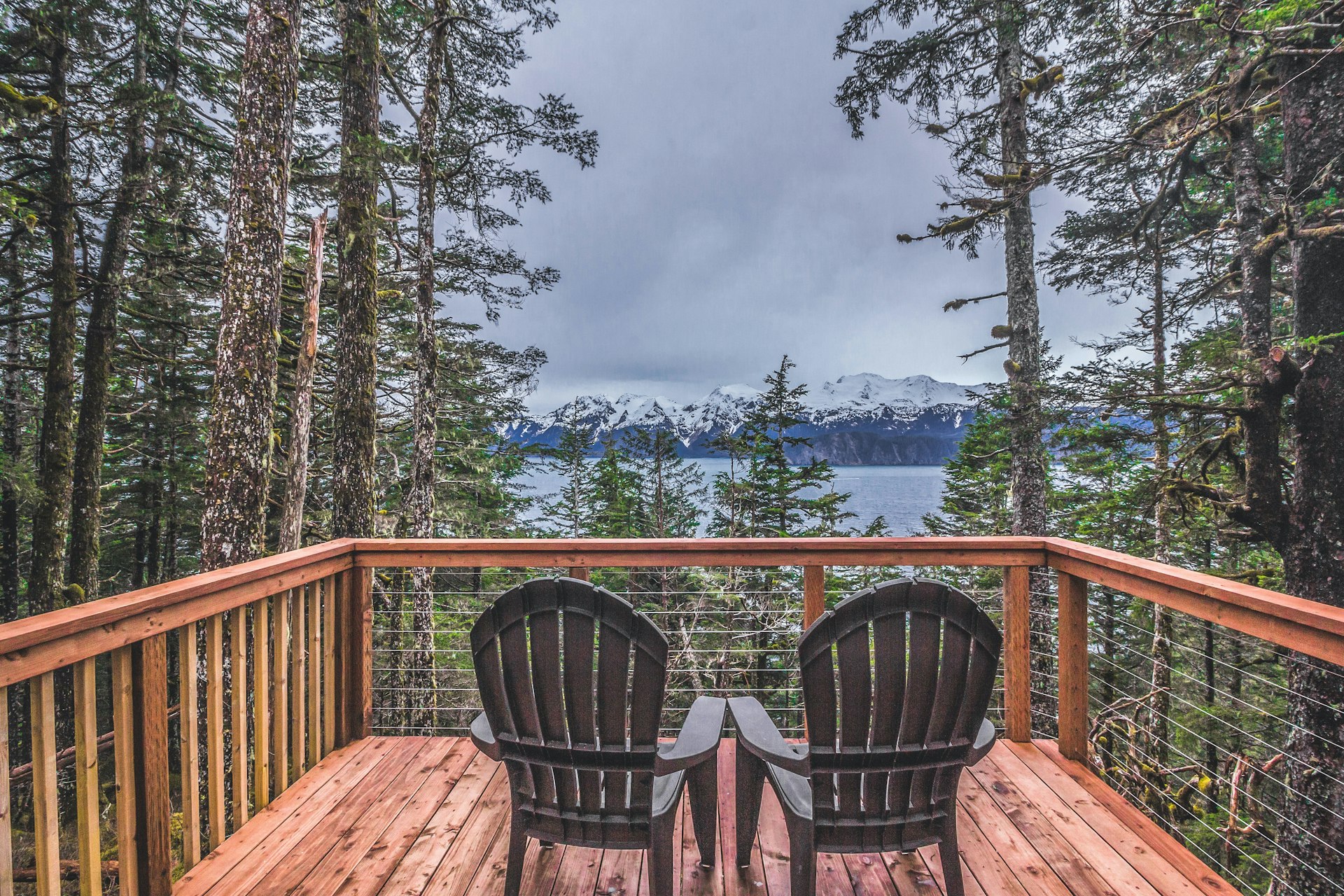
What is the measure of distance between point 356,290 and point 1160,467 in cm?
934

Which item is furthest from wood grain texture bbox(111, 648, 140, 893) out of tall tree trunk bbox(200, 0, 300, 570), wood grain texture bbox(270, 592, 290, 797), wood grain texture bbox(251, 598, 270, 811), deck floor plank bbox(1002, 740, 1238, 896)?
deck floor plank bbox(1002, 740, 1238, 896)

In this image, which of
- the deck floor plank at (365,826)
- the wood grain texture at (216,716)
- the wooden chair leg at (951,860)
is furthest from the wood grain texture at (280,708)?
the wooden chair leg at (951,860)

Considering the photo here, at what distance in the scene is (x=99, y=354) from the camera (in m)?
7.45

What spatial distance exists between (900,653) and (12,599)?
15449 mm

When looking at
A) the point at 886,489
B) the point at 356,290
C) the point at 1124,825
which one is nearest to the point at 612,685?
the point at 1124,825

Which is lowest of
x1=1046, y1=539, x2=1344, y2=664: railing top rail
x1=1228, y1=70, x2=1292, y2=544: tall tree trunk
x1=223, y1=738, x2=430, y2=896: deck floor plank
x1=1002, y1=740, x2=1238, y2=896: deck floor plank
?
x1=1002, y1=740, x2=1238, y2=896: deck floor plank

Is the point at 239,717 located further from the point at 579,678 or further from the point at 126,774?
the point at 579,678

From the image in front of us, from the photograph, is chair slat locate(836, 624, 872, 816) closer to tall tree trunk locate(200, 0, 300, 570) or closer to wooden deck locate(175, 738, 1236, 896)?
wooden deck locate(175, 738, 1236, 896)

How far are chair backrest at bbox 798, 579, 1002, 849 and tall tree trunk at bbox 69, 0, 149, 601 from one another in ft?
30.9

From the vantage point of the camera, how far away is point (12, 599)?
10.2 meters

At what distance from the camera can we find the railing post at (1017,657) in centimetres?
278

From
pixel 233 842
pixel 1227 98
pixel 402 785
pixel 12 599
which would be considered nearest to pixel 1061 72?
pixel 1227 98

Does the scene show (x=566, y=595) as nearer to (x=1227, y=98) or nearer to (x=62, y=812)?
(x=1227, y=98)

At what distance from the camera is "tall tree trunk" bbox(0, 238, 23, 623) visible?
273 inches
